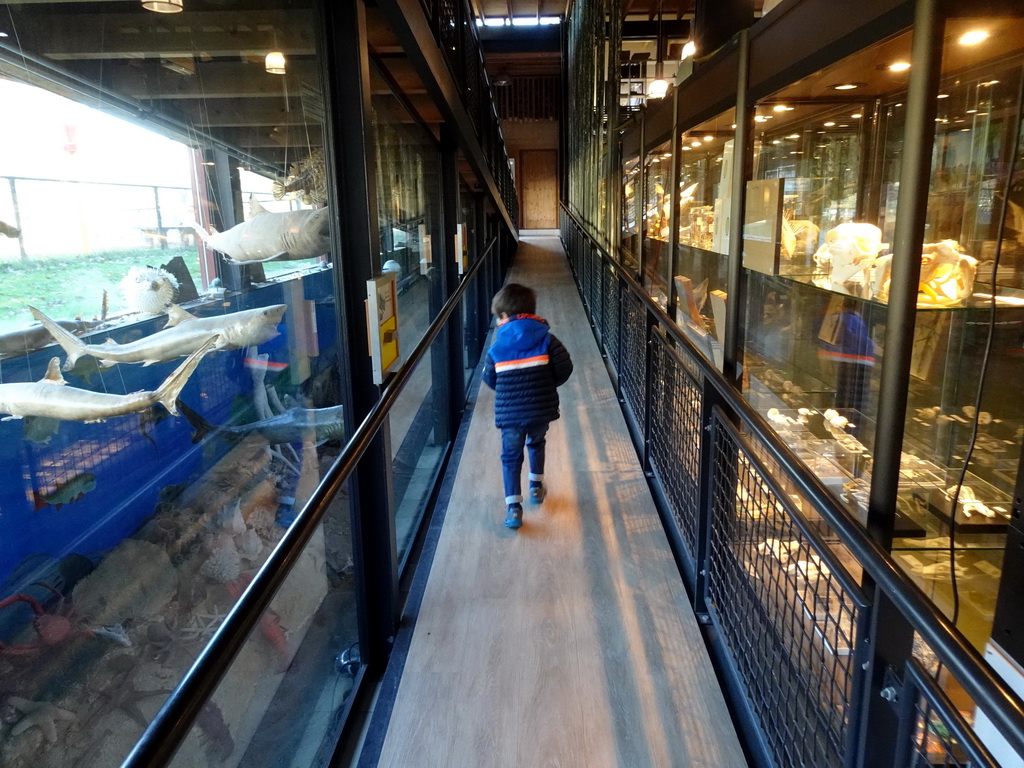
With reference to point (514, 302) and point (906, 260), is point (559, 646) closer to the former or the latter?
point (514, 302)

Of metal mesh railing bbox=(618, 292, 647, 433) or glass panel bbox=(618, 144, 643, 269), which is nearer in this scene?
metal mesh railing bbox=(618, 292, 647, 433)

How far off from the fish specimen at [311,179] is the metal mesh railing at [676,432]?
52.2 inches

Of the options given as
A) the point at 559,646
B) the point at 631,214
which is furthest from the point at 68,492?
the point at 631,214

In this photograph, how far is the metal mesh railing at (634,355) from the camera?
3.75 metres

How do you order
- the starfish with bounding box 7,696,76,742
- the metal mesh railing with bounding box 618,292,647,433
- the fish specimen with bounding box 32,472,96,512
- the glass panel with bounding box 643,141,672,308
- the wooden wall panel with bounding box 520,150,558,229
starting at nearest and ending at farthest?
the fish specimen with bounding box 32,472,96,512
the starfish with bounding box 7,696,76,742
the glass panel with bounding box 643,141,672,308
the metal mesh railing with bounding box 618,292,647,433
the wooden wall panel with bounding box 520,150,558,229

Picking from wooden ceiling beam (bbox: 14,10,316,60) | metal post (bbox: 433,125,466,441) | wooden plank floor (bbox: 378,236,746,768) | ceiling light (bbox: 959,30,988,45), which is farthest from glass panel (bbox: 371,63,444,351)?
ceiling light (bbox: 959,30,988,45)

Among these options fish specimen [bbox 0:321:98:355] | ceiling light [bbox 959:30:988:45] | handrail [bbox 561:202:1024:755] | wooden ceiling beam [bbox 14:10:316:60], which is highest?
wooden ceiling beam [bbox 14:10:316:60]

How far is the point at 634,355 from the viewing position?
13.5 feet

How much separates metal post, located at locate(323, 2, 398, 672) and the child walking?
94cm

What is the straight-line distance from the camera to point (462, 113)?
450 cm

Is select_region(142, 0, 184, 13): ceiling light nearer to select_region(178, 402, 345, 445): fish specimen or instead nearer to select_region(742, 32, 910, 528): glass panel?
select_region(178, 402, 345, 445): fish specimen

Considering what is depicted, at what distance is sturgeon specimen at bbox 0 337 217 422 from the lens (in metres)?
1.08

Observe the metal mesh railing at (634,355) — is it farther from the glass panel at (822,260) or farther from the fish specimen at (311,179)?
the fish specimen at (311,179)

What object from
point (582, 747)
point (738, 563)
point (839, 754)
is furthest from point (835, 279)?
point (582, 747)
